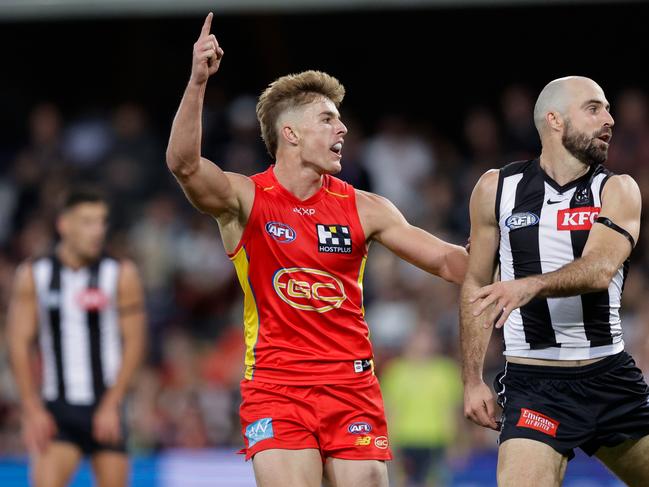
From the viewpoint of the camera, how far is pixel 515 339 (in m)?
5.91

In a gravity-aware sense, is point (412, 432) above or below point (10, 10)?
below

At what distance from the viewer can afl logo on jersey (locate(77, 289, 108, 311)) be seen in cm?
862

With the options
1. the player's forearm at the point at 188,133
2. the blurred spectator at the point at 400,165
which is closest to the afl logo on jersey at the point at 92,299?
the player's forearm at the point at 188,133

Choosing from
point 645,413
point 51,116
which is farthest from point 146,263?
point 645,413

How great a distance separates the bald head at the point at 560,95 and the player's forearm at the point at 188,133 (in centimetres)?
170

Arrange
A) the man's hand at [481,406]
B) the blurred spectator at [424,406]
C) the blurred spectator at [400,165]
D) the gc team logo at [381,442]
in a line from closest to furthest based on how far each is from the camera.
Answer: the man's hand at [481,406]
the gc team logo at [381,442]
the blurred spectator at [424,406]
the blurred spectator at [400,165]

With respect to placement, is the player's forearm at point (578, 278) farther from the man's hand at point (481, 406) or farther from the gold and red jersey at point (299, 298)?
the gold and red jersey at point (299, 298)

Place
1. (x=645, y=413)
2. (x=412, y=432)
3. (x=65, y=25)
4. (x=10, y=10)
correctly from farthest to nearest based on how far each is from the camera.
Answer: (x=65, y=25) → (x=10, y=10) → (x=412, y=432) → (x=645, y=413)

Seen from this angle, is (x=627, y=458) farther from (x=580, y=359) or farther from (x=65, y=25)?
(x=65, y=25)

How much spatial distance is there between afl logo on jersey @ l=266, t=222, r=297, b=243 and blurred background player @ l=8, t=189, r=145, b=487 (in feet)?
9.47

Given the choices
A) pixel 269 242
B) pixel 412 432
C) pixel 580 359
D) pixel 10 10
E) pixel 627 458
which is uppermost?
pixel 10 10

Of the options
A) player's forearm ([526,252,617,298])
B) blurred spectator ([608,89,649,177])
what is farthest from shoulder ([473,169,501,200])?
blurred spectator ([608,89,649,177])

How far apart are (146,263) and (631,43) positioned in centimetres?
688

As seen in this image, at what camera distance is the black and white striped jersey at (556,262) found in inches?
228
